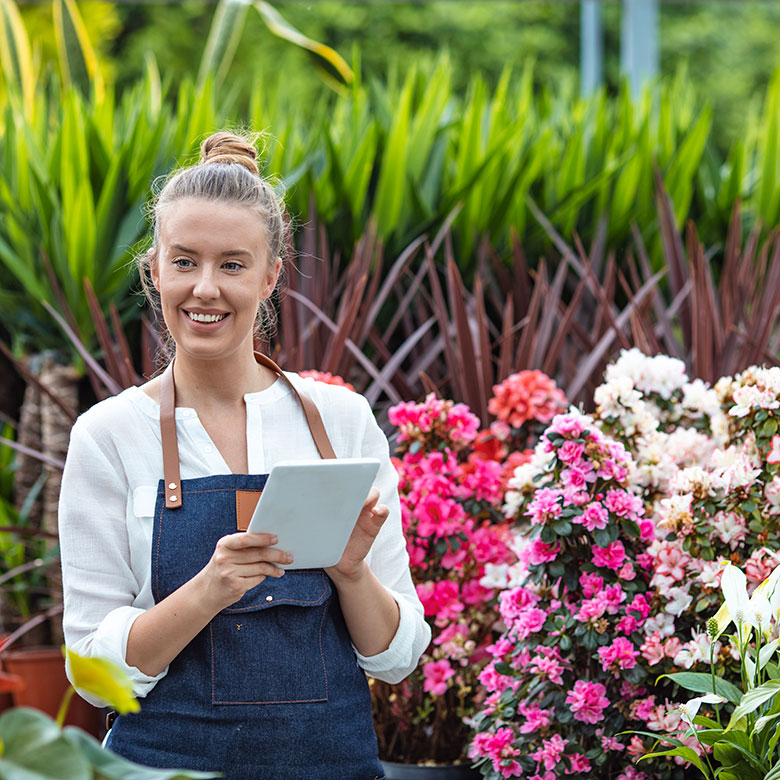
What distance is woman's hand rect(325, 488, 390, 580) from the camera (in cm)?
158

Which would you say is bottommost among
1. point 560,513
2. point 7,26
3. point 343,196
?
point 560,513

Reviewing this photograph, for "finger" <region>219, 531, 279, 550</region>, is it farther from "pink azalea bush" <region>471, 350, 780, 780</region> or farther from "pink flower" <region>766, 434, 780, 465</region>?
"pink flower" <region>766, 434, 780, 465</region>

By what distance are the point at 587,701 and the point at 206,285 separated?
109 centimetres

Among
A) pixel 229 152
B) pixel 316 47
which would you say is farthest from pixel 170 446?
pixel 316 47

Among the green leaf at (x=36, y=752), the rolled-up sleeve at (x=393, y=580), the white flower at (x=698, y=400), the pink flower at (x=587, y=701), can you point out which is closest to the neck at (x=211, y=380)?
the rolled-up sleeve at (x=393, y=580)

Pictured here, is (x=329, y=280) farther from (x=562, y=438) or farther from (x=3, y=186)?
(x=562, y=438)

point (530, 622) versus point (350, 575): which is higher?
point (350, 575)

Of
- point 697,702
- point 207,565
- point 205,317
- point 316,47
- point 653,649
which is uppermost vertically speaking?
point 316,47

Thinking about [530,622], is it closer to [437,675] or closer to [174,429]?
[437,675]

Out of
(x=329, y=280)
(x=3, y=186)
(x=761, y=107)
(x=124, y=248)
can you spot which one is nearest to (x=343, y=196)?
(x=329, y=280)

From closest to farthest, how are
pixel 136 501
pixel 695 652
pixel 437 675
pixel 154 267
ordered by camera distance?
pixel 136 501 → pixel 154 267 → pixel 695 652 → pixel 437 675

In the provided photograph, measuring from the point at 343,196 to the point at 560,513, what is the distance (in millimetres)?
1877

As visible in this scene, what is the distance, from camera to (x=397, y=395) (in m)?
3.09

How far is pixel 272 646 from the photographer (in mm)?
1640
